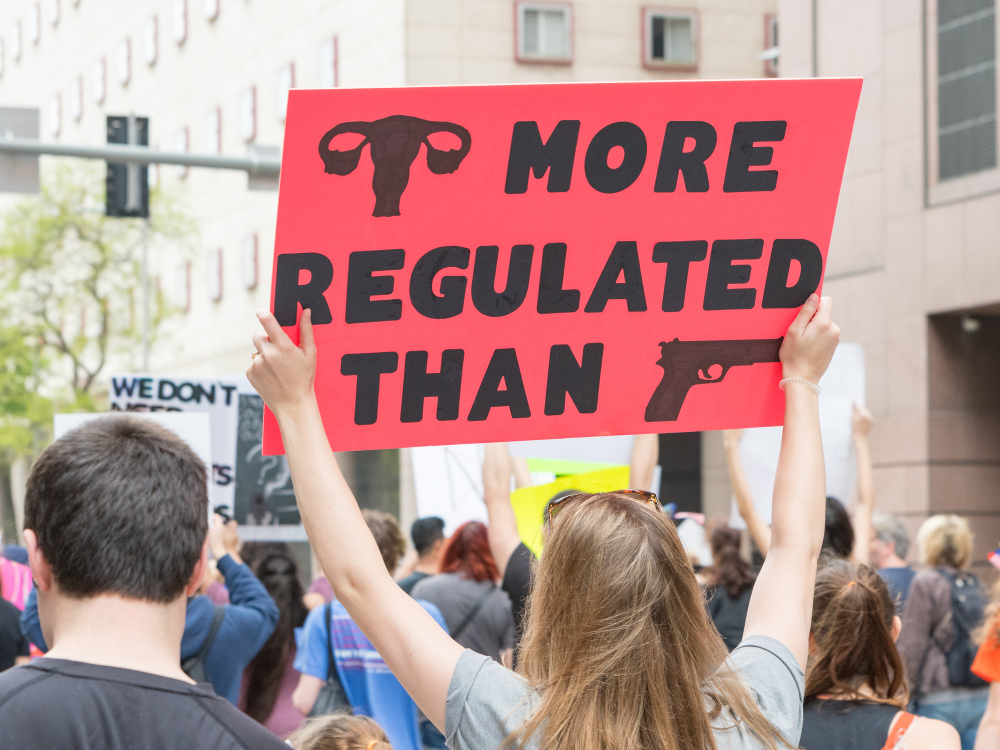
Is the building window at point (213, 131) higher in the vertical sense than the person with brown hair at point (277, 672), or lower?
higher

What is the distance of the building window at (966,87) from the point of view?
13.2 meters

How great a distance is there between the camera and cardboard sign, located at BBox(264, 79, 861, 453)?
2.36 m

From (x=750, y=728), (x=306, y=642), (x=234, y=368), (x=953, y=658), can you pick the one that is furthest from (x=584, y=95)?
(x=234, y=368)

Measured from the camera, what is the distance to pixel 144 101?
3475cm

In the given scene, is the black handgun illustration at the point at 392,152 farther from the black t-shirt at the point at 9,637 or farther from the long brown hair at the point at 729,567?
the black t-shirt at the point at 9,637

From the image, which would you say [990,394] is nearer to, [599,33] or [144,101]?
Answer: [599,33]

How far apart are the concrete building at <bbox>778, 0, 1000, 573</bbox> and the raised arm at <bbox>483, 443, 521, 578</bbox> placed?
33.7ft

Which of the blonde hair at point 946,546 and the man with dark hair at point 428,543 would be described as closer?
the man with dark hair at point 428,543

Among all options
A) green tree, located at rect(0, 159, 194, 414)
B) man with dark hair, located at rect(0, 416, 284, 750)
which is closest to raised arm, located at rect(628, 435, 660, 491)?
man with dark hair, located at rect(0, 416, 284, 750)

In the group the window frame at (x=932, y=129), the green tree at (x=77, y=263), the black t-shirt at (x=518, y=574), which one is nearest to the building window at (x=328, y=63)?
the green tree at (x=77, y=263)

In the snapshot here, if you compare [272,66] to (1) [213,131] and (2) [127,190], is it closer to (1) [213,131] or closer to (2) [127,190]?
(1) [213,131]

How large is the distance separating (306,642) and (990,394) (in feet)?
37.3

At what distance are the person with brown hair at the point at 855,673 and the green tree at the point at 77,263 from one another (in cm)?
2937

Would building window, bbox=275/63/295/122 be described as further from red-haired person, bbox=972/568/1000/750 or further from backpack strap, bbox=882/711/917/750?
backpack strap, bbox=882/711/917/750
